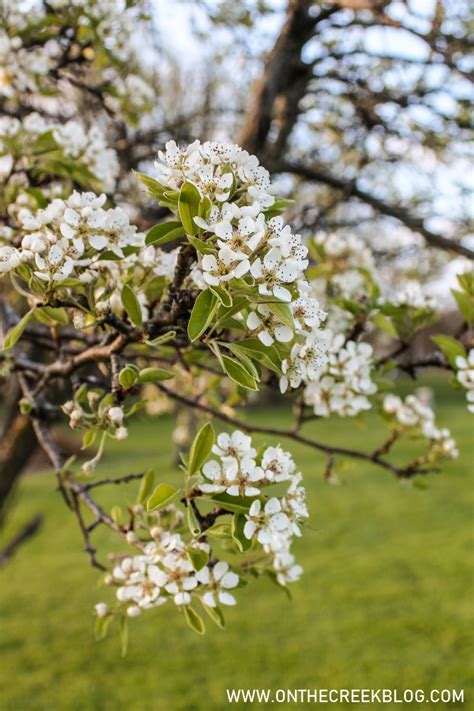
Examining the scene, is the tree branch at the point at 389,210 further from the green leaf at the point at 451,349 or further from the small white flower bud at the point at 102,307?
the small white flower bud at the point at 102,307

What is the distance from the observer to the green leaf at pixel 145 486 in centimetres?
154

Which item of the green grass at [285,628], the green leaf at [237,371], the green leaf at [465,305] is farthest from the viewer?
the green grass at [285,628]

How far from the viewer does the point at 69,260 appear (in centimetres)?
114

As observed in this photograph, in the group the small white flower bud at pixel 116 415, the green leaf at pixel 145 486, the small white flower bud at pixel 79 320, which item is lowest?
the green leaf at pixel 145 486

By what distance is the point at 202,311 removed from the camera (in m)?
1.05

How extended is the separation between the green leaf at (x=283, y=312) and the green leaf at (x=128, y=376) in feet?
1.11

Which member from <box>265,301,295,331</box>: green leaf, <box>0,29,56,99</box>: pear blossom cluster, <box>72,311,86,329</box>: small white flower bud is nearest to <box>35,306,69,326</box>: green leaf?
<box>72,311,86,329</box>: small white flower bud

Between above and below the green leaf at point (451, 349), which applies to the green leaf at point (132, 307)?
above

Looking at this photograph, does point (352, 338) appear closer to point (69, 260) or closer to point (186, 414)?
point (69, 260)

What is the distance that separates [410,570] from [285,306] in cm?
673

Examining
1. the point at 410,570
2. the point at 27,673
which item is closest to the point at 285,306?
the point at 27,673

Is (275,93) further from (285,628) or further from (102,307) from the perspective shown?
(285,628)

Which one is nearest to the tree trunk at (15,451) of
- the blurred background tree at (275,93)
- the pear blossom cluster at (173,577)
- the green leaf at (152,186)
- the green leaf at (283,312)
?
the blurred background tree at (275,93)

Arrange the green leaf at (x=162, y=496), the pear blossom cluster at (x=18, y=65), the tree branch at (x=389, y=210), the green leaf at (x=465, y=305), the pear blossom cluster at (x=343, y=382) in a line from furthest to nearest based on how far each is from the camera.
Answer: the tree branch at (x=389, y=210) < the pear blossom cluster at (x=18, y=65) < the green leaf at (x=465, y=305) < the pear blossom cluster at (x=343, y=382) < the green leaf at (x=162, y=496)
